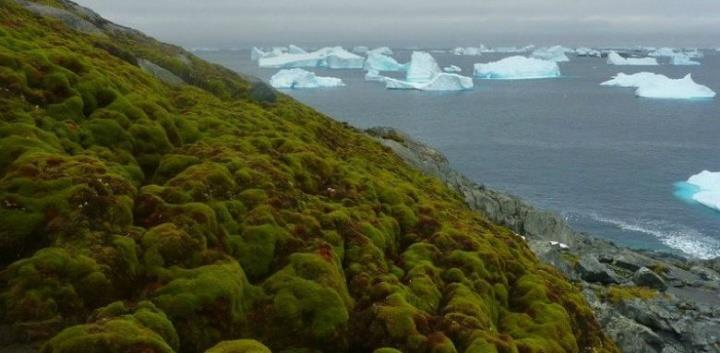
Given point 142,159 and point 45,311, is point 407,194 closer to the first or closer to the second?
point 142,159

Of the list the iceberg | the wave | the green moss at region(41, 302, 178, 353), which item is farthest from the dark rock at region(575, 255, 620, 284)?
the iceberg

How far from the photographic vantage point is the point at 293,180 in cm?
2072

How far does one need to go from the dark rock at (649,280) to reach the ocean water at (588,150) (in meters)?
23.4

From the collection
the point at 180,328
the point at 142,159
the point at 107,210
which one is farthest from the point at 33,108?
the point at 180,328

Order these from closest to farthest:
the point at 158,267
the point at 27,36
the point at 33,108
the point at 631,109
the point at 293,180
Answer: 1. the point at 158,267
2. the point at 33,108
3. the point at 293,180
4. the point at 27,36
5. the point at 631,109

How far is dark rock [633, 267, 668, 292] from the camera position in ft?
156

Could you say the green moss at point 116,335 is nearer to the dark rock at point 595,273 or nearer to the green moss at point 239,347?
the green moss at point 239,347

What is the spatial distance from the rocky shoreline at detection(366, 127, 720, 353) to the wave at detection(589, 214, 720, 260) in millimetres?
5374

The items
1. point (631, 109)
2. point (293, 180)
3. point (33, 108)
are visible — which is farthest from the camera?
point (631, 109)

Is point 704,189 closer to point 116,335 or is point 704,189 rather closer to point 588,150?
point 588,150

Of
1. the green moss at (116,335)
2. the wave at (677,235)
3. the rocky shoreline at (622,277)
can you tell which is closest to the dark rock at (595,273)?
the rocky shoreline at (622,277)

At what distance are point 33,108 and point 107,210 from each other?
6364 mm

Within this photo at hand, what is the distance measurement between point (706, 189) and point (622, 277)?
47682 millimetres

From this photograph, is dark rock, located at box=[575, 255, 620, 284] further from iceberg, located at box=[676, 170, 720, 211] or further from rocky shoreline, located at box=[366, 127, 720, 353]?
iceberg, located at box=[676, 170, 720, 211]
